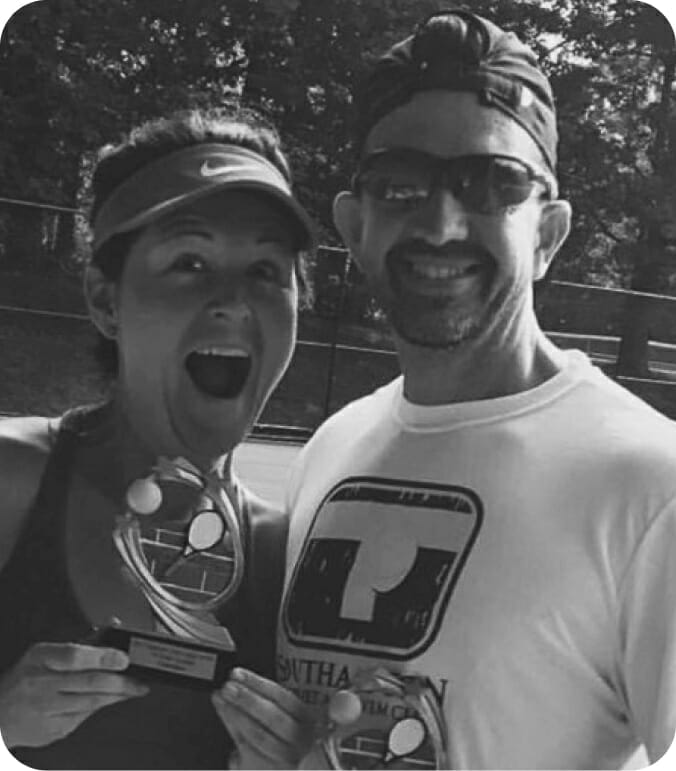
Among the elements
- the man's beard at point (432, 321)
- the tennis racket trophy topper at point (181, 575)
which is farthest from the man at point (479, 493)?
the tennis racket trophy topper at point (181, 575)

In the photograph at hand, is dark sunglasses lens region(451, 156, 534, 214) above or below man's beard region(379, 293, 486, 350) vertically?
above

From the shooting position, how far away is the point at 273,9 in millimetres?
1887

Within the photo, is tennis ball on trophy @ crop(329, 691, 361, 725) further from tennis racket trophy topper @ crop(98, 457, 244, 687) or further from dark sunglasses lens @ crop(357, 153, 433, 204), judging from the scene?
dark sunglasses lens @ crop(357, 153, 433, 204)

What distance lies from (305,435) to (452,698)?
1.49 feet

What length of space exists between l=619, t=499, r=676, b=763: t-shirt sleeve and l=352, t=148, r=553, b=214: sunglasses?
1.63 ft

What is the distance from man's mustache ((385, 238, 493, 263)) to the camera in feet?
5.83

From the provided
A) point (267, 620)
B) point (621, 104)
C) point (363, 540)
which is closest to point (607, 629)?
point (363, 540)

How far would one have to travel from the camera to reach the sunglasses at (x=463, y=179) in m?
1.76

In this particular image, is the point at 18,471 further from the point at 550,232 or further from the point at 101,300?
the point at 550,232

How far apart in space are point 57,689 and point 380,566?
0.55 meters

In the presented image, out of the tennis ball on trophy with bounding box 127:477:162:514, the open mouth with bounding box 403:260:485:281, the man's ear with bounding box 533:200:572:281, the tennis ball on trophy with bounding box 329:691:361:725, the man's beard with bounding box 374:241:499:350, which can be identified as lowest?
the tennis ball on trophy with bounding box 329:691:361:725

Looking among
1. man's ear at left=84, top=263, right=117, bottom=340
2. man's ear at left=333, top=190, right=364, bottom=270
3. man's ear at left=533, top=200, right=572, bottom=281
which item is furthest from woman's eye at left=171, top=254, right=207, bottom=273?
man's ear at left=533, top=200, right=572, bottom=281

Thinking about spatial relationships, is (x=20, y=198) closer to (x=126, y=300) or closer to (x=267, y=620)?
(x=126, y=300)

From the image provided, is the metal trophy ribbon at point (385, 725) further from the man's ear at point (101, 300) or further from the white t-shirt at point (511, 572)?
the man's ear at point (101, 300)
